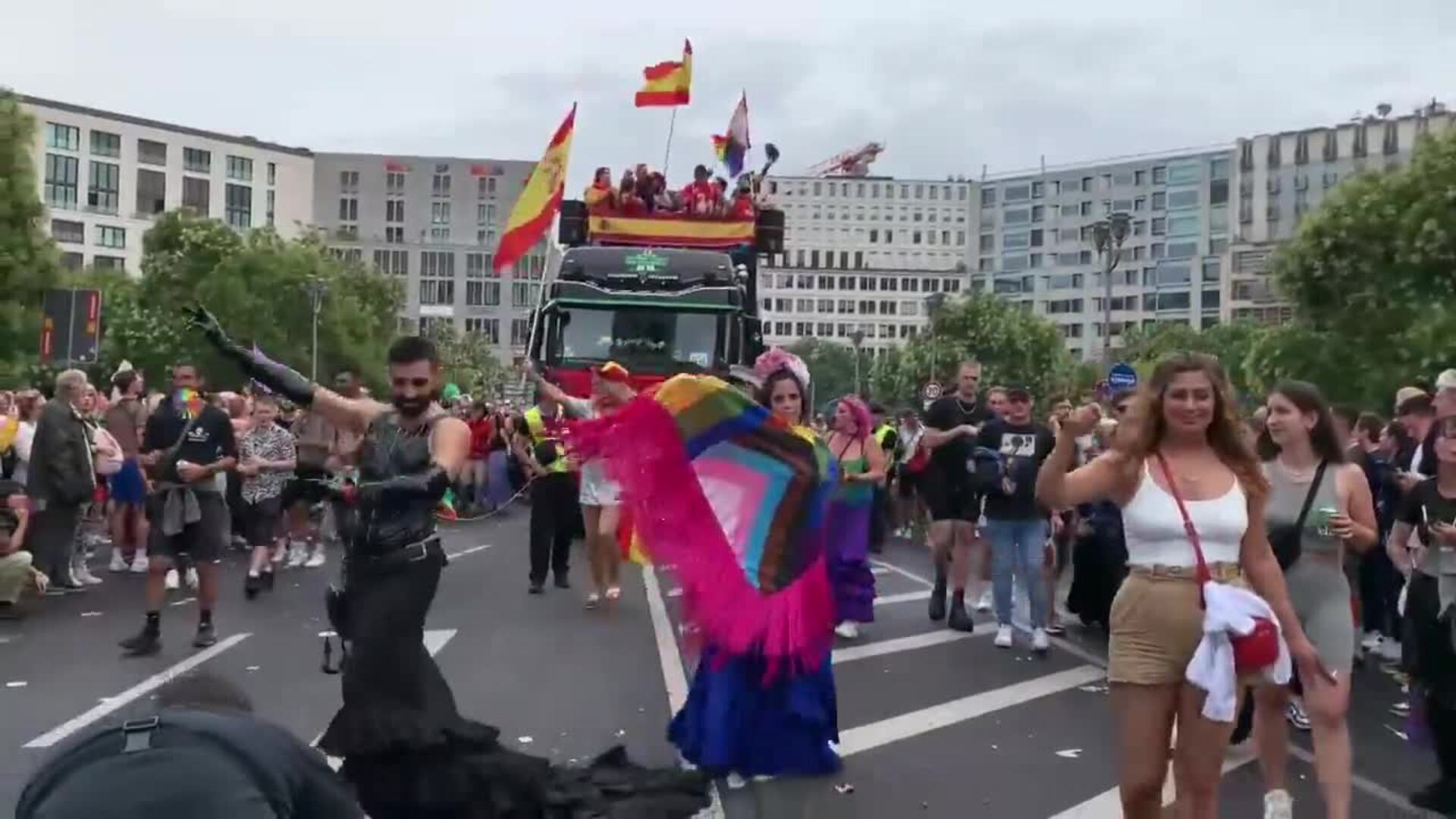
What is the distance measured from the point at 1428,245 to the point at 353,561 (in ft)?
111

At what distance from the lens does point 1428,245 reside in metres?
34.8

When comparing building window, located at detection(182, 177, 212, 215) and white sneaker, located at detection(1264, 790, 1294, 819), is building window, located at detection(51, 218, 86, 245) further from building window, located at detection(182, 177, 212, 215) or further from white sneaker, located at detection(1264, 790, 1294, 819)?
white sneaker, located at detection(1264, 790, 1294, 819)

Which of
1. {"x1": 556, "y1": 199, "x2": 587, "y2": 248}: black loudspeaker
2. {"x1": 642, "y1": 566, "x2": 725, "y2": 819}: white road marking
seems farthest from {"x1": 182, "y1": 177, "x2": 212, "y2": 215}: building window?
{"x1": 642, "y1": 566, "x2": 725, "y2": 819}: white road marking

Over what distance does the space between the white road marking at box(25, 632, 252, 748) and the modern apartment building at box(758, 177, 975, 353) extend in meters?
175

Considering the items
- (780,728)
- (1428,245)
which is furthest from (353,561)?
(1428,245)

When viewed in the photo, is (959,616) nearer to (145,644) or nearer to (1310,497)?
(1310,497)

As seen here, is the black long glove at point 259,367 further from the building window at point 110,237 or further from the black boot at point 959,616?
the building window at point 110,237

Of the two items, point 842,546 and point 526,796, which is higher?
point 842,546

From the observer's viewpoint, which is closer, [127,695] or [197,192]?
[127,695]

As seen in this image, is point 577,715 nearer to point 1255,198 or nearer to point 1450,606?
point 1450,606

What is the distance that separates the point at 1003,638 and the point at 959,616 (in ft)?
3.15

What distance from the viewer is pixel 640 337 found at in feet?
61.9

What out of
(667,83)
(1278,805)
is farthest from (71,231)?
(1278,805)

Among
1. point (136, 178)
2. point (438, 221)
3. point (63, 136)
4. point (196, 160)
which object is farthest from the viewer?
point (438, 221)
